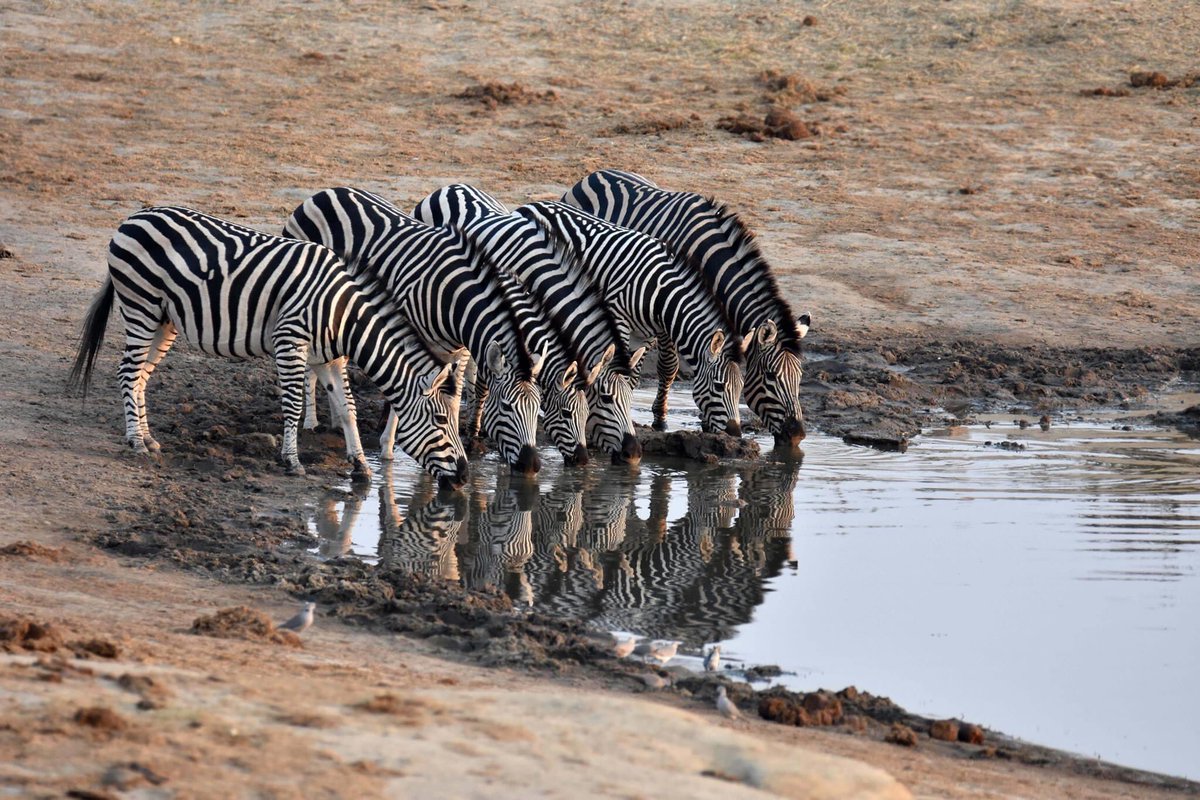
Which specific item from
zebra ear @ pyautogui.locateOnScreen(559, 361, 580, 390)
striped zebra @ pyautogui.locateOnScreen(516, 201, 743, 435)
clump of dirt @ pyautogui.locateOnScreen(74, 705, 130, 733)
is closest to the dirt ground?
clump of dirt @ pyautogui.locateOnScreen(74, 705, 130, 733)

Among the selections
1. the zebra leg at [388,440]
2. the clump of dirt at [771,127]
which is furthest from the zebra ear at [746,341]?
the clump of dirt at [771,127]

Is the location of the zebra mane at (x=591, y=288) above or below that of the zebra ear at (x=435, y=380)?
above

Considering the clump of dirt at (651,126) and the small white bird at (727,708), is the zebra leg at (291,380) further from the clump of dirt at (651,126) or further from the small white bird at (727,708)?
the clump of dirt at (651,126)

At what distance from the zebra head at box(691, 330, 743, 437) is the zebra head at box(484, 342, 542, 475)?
5.49 ft

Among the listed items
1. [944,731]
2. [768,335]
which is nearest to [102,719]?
[944,731]

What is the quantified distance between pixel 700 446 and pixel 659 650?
4524 mm

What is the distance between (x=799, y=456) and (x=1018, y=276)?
6067 mm

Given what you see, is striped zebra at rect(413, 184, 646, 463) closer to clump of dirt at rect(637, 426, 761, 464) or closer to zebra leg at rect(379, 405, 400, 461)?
clump of dirt at rect(637, 426, 761, 464)

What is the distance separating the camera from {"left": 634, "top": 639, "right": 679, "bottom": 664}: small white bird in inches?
275

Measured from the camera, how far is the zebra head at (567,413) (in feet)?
35.8

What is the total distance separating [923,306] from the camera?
15.7 meters

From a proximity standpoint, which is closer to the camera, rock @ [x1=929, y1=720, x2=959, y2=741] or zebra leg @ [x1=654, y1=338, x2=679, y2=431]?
rock @ [x1=929, y1=720, x2=959, y2=741]

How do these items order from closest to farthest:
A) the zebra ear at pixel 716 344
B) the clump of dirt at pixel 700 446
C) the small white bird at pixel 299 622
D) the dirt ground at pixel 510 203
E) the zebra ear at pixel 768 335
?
the dirt ground at pixel 510 203
the small white bird at pixel 299 622
the clump of dirt at pixel 700 446
the zebra ear at pixel 716 344
the zebra ear at pixel 768 335

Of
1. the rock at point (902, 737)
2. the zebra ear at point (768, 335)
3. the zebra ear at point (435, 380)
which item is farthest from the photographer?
the zebra ear at point (768, 335)
